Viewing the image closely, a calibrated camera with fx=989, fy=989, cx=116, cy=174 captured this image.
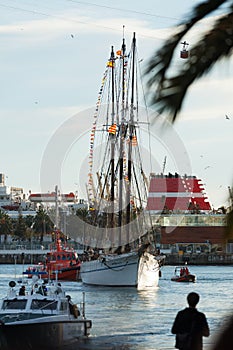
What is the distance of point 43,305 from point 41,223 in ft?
484

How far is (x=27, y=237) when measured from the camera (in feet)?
595

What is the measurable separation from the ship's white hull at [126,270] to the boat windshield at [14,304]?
41174 mm

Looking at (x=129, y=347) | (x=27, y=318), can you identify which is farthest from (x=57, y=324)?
(x=129, y=347)

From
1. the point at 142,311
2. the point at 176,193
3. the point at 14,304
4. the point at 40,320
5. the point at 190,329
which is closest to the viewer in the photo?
the point at 190,329

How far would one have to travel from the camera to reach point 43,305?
106 ft

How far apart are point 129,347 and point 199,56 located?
2658cm

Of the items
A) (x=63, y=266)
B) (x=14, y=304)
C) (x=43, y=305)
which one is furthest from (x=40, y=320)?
(x=63, y=266)

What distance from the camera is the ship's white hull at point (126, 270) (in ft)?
244

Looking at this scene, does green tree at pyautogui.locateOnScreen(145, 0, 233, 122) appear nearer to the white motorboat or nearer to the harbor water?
the harbor water

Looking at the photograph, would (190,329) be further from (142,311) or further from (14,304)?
(142,311)

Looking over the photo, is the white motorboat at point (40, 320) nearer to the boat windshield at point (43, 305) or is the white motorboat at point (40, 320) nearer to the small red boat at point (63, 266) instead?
the boat windshield at point (43, 305)

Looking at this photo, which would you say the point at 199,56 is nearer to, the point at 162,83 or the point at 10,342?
the point at 162,83

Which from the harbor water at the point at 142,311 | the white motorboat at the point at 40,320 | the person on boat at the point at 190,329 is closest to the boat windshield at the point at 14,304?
the white motorboat at the point at 40,320

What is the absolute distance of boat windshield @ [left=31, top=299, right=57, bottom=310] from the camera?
32.1 m
